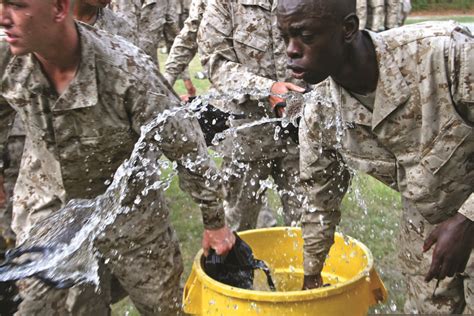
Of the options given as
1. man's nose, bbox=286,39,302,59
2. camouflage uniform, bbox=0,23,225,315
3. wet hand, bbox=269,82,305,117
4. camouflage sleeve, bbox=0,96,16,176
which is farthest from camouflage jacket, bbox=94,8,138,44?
man's nose, bbox=286,39,302,59

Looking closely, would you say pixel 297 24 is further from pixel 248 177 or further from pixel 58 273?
pixel 248 177

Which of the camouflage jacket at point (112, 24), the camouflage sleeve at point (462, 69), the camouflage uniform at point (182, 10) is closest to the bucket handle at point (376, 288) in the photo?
the camouflage sleeve at point (462, 69)

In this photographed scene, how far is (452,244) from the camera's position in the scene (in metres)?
2.54

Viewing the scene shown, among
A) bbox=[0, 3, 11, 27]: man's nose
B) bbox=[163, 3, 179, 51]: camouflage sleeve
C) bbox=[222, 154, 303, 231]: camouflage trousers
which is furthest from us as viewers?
bbox=[163, 3, 179, 51]: camouflage sleeve

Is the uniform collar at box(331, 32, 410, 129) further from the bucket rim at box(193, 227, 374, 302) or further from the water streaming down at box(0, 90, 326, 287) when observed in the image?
the water streaming down at box(0, 90, 326, 287)

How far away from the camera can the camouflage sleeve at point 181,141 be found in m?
2.88

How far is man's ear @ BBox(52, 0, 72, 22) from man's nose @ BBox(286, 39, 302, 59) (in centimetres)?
91

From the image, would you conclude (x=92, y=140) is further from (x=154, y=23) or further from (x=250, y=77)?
(x=154, y=23)

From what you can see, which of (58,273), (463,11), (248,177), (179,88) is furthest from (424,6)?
(58,273)

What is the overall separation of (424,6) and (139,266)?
27.3 meters

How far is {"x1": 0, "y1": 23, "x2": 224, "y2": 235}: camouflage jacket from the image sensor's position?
2826 mm

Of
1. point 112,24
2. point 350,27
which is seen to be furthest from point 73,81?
point 112,24

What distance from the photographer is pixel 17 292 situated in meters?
2.76

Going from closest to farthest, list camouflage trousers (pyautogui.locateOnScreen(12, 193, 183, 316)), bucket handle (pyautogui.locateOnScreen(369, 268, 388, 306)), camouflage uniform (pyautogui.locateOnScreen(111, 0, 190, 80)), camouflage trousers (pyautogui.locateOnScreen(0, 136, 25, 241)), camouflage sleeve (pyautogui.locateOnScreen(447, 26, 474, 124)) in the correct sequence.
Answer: camouflage sleeve (pyautogui.locateOnScreen(447, 26, 474, 124)), bucket handle (pyautogui.locateOnScreen(369, 268, 388, 306)), camouflage trousers (pyautogui.locateOnScreen(12, 193, 183, 316)), camouflage trousers (pyautogui.locateOnScreen(0, 136, 25, 241)), camouflage uniform (pyautogui.locateOnScreen(111, 0, 190, 80))
